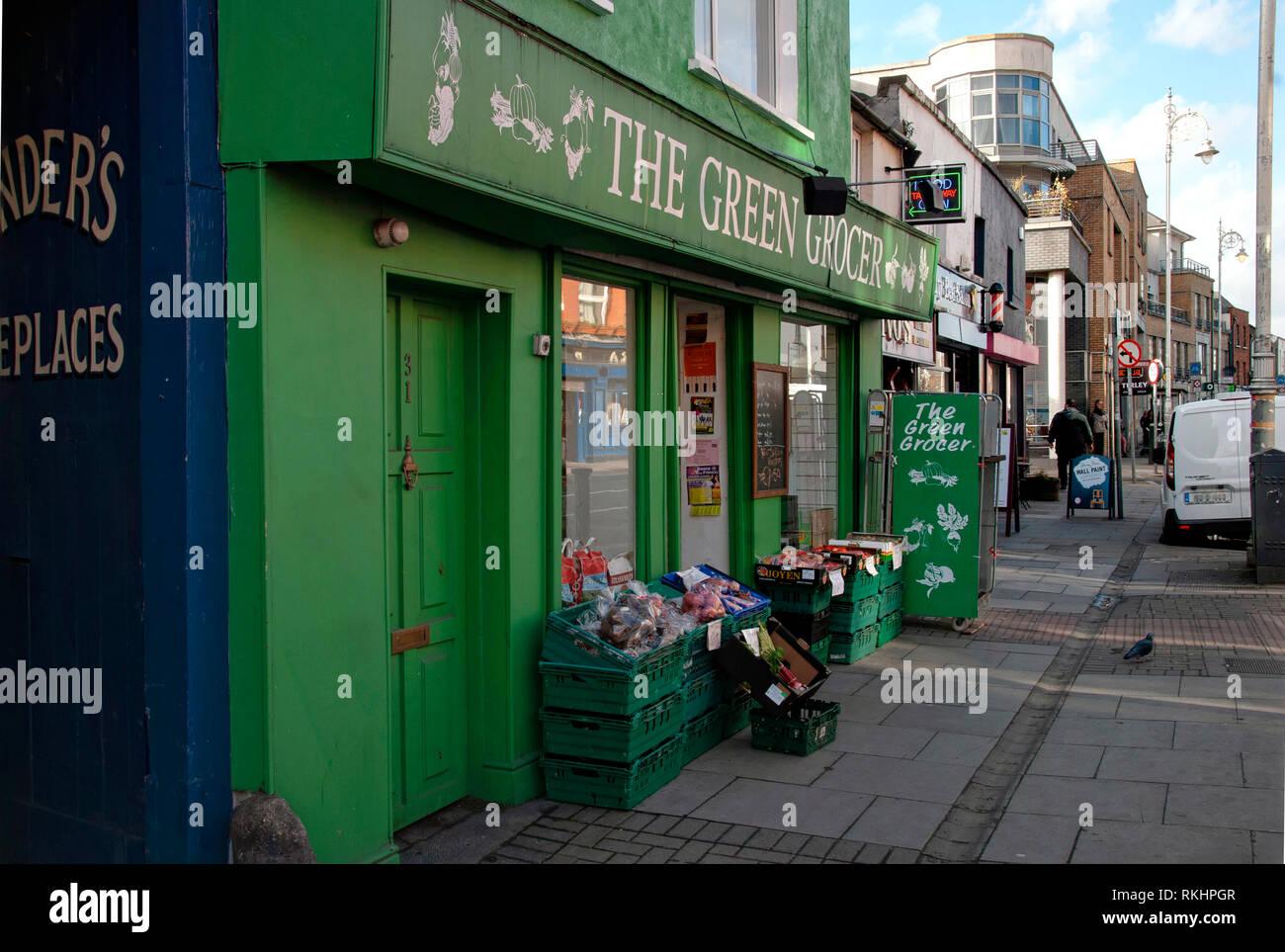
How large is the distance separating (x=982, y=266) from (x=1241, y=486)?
21.8 feet

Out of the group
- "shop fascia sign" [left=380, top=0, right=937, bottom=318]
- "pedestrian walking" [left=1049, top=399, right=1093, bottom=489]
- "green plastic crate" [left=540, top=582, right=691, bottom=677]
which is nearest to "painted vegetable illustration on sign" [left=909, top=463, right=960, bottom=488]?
"shop fascia sign" [left=380, top=0, right=937, bottom=318]

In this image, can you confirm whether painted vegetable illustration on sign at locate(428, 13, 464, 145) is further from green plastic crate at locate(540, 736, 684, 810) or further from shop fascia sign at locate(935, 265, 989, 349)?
shop fascia sign at locate(935, 265, 989, 349)

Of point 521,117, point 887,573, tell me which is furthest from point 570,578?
point 887,573

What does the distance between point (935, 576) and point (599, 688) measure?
5421 millimetres

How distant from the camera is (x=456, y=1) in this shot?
419cm

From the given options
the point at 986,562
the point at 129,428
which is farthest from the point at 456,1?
the point at 986,562

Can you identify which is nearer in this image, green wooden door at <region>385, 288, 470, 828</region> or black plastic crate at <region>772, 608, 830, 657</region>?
green wooden door at <region>385, 288, 470, 828</region>

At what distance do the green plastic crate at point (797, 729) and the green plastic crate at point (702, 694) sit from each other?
276mm

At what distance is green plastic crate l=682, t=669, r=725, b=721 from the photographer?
245 inches

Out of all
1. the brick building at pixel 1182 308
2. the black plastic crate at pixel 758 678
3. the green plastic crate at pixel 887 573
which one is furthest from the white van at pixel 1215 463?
the brick building at pixel 1182 308

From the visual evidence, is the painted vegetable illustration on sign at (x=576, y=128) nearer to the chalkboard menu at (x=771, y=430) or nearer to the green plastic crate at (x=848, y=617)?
the chalkboard menu at (x=771, y=430)

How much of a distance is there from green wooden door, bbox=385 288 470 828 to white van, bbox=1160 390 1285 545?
41.4 ft

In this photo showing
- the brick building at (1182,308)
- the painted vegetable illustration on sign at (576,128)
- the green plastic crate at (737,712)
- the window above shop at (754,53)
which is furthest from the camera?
the brick building at (1182,308)

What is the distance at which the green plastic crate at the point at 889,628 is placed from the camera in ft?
31.4
